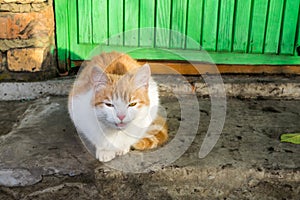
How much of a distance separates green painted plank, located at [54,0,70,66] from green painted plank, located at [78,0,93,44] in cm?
11

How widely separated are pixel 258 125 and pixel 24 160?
1.52 m

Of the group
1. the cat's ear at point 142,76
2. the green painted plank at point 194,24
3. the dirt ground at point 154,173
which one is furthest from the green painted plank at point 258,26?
the cat's ear at point 142,76

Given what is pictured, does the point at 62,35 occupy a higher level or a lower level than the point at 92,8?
lower

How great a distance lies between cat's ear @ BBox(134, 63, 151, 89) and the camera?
78.7 inches

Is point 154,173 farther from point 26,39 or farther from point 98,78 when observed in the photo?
point 26,39

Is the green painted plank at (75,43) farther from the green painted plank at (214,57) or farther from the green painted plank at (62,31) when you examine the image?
the green painted plank at (214,57)

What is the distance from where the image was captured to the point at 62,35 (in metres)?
3.12

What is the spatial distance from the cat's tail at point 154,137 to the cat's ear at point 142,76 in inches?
12.7

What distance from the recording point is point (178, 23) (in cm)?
317

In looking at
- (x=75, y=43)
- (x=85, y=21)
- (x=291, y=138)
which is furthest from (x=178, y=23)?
(x=291, y=138)

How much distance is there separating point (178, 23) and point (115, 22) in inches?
20.7

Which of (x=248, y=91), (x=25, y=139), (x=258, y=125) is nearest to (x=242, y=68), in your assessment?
(x=248, y=91)

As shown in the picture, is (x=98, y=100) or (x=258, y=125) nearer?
(x=98, y=100)

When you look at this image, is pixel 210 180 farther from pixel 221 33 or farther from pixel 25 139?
pixel 221 33
